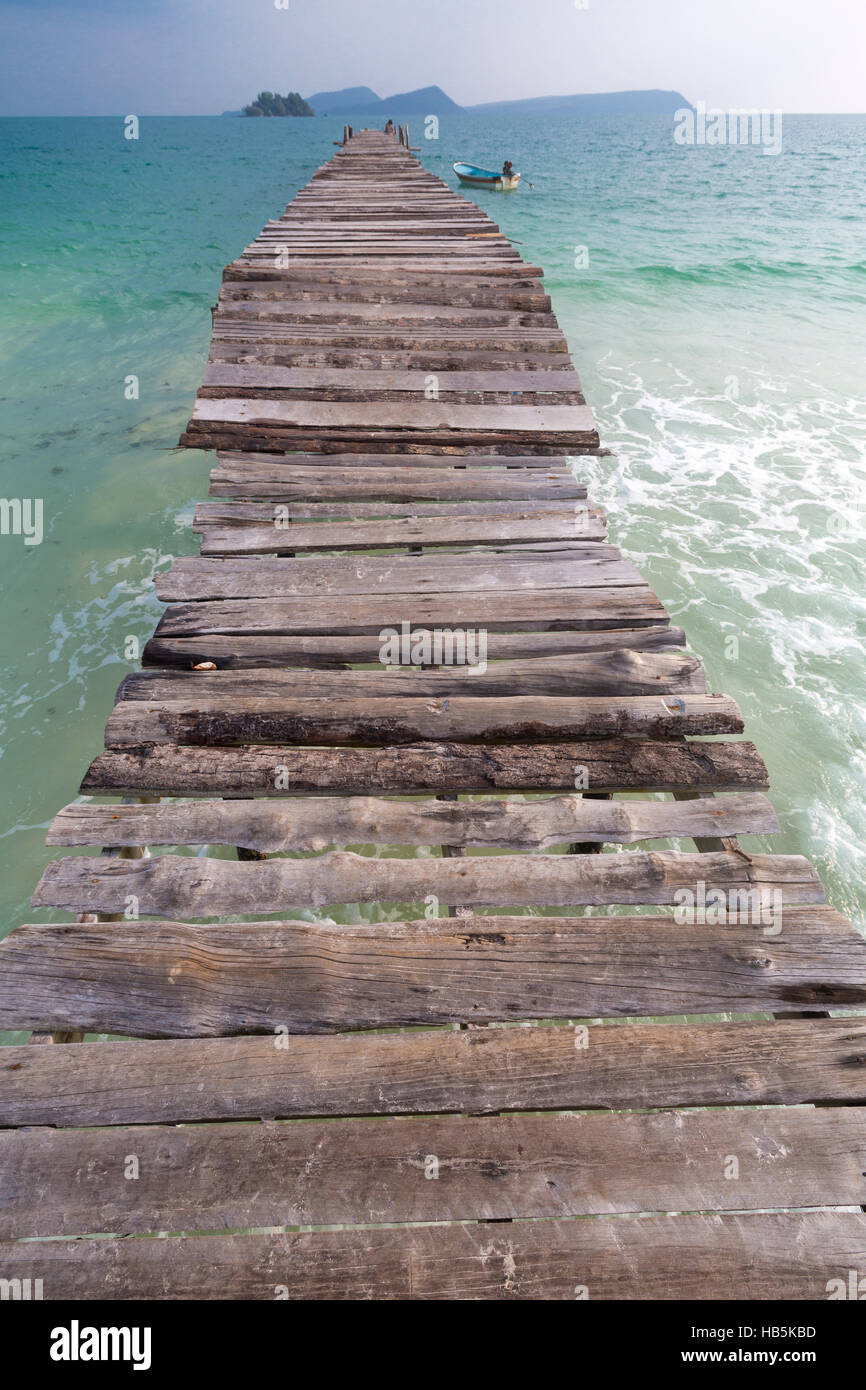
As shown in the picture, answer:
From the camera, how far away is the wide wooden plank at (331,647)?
11.7 feet

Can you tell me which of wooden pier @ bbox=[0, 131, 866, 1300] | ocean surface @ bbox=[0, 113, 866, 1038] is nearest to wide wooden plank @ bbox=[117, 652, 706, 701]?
wooden pier @ bbox=[0, 131, 866, 1300]

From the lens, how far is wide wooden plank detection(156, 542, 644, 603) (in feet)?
13.1

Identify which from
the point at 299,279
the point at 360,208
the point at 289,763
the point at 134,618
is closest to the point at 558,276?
the point at 360,208

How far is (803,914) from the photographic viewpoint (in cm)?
250

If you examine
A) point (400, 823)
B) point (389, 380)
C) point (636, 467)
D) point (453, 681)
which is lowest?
point (400, 823)

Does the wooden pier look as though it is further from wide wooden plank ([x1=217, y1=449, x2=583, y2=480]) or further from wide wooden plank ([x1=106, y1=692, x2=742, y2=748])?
wide wooden plank ([x1=217, y1=449, x2=583, y2=480])

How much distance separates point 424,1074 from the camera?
2092mm

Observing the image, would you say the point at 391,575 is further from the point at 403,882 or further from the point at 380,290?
the point at 380,290

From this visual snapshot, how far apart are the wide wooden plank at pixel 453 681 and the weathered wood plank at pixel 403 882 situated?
97 cm

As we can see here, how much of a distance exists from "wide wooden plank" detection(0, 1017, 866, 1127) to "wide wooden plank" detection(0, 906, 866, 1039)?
0.24 feet

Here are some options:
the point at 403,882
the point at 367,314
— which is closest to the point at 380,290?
the point at 367,314

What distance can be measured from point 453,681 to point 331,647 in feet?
2.38

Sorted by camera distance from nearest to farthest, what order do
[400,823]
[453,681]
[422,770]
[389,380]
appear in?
[400,823] → [422,770] → [453,681] → [389,380]

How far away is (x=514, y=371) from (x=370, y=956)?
5.13 meters
